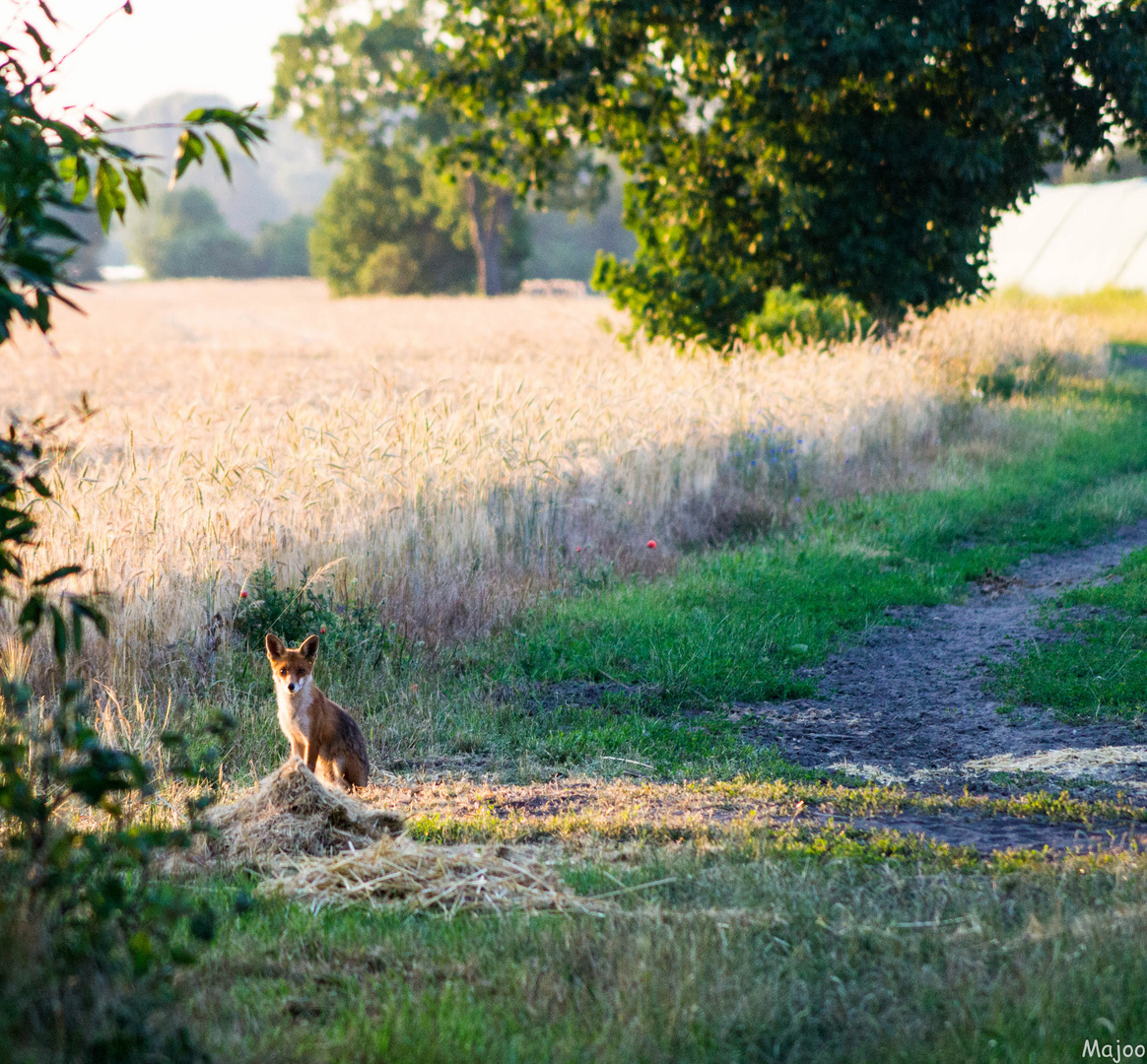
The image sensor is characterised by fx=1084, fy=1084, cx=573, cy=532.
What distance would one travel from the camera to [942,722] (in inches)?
273

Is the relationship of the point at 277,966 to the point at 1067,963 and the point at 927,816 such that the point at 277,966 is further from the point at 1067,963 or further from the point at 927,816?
the point at 927,816

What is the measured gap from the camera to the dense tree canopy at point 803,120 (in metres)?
14.6

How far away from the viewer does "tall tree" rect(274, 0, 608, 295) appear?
49.6m

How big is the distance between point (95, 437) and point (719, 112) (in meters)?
10.9

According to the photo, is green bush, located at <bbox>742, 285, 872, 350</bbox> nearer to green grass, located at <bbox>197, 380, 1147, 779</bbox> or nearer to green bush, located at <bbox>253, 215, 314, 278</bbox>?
green grass, located at <bbox>197, 380, 1147, 779</bbox>

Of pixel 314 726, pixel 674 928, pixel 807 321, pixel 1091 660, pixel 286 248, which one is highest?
pixel 286 248

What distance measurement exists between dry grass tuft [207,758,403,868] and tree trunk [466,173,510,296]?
2036 inches

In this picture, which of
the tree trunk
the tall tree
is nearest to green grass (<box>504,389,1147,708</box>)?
the tall tree

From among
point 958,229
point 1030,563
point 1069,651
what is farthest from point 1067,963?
point 958,229

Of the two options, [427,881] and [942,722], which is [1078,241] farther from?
[427,881]

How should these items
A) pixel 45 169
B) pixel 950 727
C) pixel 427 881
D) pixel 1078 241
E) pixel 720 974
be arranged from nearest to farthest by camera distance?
1. pixel 45 169
2. pixel 720 974
3. pixel 427 881
4. pixel 950 727
5. pixel 1078 241

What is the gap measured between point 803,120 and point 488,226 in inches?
1655

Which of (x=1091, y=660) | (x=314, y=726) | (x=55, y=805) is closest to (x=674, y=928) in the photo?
(x=55, y=805)

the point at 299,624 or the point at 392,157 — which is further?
the point at 392,157
